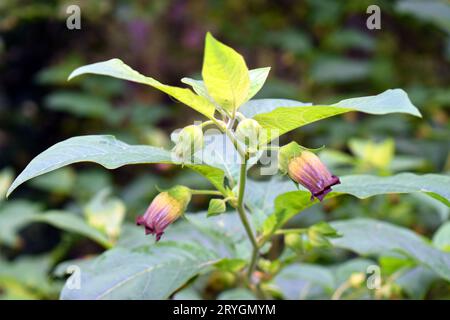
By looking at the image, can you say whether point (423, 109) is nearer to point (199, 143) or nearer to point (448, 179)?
point (448, 179)

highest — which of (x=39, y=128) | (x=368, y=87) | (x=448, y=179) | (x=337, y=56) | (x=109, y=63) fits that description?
(x=109, y=63)

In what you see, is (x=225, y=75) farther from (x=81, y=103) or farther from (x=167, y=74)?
(x=167, y=74)

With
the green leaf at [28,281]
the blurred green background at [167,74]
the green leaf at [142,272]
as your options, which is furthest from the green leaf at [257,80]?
the blurred green background at [167,74]

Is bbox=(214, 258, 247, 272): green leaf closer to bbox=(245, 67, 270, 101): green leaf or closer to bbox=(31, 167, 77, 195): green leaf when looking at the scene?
bbox=(245, 67, 270, 101): green leaf

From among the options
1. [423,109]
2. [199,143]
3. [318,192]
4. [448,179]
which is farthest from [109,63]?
[423,109]

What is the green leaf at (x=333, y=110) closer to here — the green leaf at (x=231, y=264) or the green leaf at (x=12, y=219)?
the green leaf at (x=231, y=264)

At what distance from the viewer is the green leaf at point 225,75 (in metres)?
0.45

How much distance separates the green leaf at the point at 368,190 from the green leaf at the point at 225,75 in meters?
0.13

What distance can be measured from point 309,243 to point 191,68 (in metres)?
1.60

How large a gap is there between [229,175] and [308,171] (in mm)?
138

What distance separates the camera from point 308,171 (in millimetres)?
494

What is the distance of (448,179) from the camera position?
52cm

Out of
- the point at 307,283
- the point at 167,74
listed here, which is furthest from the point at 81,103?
the point at 307,283

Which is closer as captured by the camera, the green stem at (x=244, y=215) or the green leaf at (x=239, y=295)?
the green stem at (x=244, y=215)
